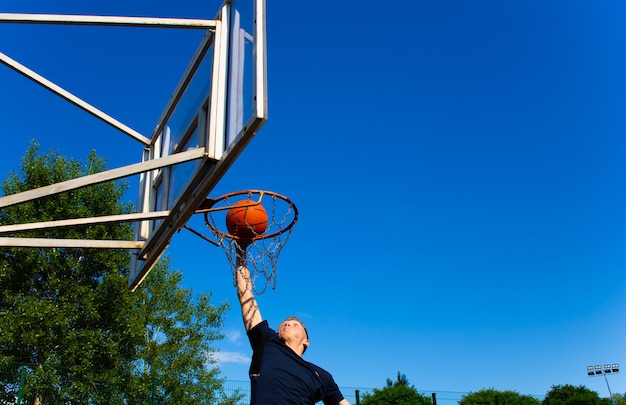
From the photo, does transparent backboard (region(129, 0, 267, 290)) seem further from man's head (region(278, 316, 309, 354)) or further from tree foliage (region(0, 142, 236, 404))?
tree foliage (region(0, 142, 236, 404))

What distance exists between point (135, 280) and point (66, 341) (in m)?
10.0

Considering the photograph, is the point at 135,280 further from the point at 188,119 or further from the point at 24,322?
the point at 24,322

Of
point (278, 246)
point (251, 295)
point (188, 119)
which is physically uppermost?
point (188, 119)

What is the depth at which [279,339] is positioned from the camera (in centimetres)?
326

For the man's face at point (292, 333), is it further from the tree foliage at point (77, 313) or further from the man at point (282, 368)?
the tree foliage at point (77, 313)

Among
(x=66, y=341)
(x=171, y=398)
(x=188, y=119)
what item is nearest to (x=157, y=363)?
(x=171, y=398)

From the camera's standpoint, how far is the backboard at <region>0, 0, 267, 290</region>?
125 inches

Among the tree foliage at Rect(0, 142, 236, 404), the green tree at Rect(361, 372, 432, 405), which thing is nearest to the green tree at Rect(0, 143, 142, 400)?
the tree foliage at Rect(0, 142, 236, 404)

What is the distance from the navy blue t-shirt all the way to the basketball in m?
1.49

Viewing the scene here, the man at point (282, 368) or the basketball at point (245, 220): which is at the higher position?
the basketball at point (245, 220)

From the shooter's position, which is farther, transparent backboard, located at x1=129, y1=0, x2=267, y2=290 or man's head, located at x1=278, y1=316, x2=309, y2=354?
man's head, located at x1=278, y1=316, x2=309, y2=354

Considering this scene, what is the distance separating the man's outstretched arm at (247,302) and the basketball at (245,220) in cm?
72

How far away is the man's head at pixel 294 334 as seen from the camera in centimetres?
327

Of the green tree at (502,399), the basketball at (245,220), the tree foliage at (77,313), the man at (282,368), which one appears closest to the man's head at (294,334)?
the man at (282,368)
